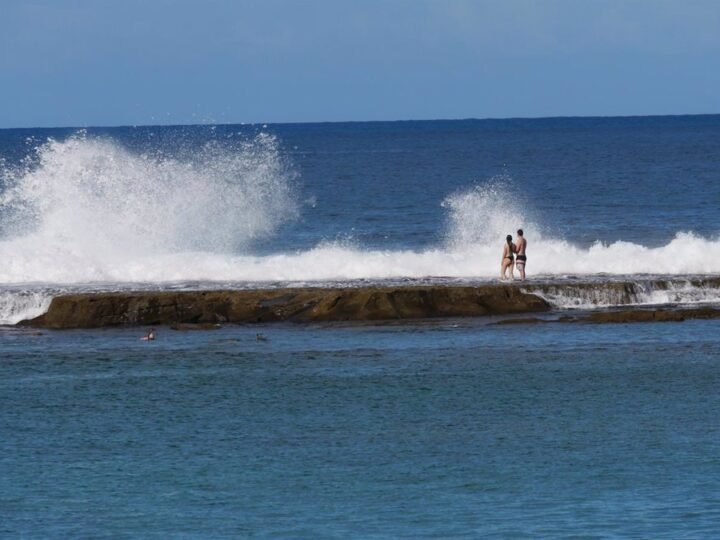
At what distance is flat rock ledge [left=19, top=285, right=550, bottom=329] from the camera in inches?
1242

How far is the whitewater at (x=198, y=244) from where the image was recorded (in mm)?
37375

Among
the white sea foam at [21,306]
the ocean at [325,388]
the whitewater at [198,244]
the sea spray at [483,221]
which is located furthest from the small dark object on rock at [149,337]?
the sea spray at [483,221]

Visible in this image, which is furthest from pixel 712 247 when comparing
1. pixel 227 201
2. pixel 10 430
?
pixel 10 430

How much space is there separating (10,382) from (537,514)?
11740mm

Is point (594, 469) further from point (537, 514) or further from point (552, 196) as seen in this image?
point (552, 196)

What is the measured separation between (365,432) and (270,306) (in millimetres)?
10931

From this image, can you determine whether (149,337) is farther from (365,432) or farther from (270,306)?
(365,432)

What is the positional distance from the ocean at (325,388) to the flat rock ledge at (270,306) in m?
0.67

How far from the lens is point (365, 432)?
2116cm

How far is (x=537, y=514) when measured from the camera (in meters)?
16.5

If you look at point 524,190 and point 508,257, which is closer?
point 508,257

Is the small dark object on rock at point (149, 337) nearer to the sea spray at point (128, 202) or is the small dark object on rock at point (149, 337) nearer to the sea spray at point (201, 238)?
the sea spray at point (201, 238)

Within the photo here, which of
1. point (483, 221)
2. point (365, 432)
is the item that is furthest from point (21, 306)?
point (483, 221)

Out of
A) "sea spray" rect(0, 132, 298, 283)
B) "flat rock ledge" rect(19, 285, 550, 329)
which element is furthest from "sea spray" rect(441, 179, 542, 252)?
"flat rock ledge" rect(19, 285, 550, 329)
